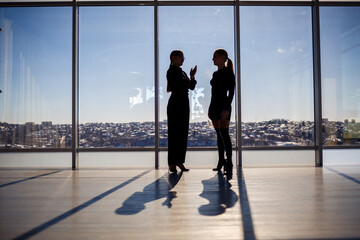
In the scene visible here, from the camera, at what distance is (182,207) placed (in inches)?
74.8

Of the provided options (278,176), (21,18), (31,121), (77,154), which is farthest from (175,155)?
(21,18)

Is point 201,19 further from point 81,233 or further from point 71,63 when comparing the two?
point 81,233

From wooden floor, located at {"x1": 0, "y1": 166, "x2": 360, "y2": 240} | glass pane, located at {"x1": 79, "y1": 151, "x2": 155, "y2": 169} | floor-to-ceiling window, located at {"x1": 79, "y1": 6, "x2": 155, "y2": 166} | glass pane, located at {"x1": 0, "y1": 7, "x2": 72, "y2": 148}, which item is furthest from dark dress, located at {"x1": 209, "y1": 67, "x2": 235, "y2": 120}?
glass pane, located at {"x1": 0, "y1": 7, "x2": 72, "y2": 148}

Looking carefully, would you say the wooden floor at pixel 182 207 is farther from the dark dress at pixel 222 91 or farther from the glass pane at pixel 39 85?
the glass pane at pixel 39 85

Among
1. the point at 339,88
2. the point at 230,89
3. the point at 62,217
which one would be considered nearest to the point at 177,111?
the point at 230,89

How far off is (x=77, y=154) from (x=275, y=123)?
8.89 feet

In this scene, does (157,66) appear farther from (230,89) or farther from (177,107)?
(230,89)

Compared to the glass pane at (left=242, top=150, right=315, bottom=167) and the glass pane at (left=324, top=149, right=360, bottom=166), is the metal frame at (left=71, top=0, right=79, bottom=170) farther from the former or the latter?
the glass pane at (left=324, top=149, right=360, bottom=166)

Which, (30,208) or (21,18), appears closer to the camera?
(30,208)

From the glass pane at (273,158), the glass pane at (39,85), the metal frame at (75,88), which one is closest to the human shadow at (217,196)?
the glass pane at (273,158)

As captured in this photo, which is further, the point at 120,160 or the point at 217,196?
the point at 120,160

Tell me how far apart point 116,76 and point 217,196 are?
2.52 m

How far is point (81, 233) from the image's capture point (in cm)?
144

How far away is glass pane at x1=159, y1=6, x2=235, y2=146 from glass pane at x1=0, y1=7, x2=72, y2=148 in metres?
1.28
